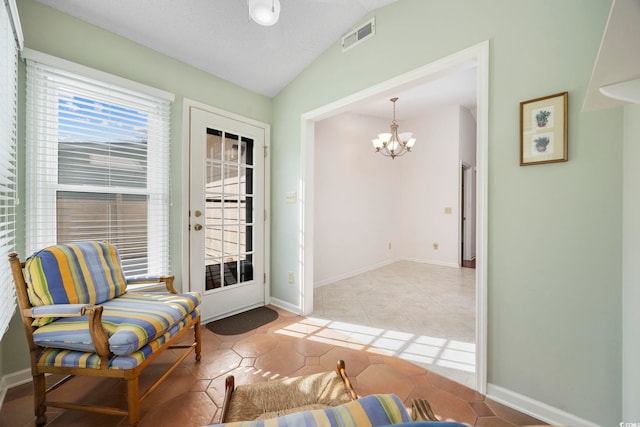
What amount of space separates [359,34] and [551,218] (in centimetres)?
207

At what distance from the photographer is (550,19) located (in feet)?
4.59

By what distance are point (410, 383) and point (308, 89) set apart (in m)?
2.77

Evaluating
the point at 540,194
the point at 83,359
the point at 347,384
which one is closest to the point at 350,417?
the point at 347,384

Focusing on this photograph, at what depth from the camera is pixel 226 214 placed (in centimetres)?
275

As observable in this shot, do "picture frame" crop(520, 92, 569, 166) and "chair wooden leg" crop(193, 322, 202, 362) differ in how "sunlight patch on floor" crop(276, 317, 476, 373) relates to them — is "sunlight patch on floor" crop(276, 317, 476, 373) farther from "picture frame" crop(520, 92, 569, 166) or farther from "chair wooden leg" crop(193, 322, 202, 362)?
"picture frame" crop(520, 92, 569, 166)

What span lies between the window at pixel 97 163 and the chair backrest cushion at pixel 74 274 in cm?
30

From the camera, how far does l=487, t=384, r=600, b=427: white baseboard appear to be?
1341mm

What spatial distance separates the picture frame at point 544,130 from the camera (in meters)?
1.37

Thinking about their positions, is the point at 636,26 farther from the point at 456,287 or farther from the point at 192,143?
the point at 456,287

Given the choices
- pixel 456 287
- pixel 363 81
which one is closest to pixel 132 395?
pixel 363 81

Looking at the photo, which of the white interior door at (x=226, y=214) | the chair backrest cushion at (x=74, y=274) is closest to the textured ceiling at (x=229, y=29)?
the white interior door at (x=226, y=214)

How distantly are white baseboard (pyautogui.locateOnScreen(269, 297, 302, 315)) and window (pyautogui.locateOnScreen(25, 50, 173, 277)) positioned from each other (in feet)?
4.25

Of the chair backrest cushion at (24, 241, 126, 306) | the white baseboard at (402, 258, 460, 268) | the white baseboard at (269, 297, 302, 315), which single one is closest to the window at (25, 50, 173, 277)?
the chair backrest cushion at (24, 241, 126, 306)

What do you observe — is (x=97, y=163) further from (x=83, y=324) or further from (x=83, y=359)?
(x=83, y=359)
